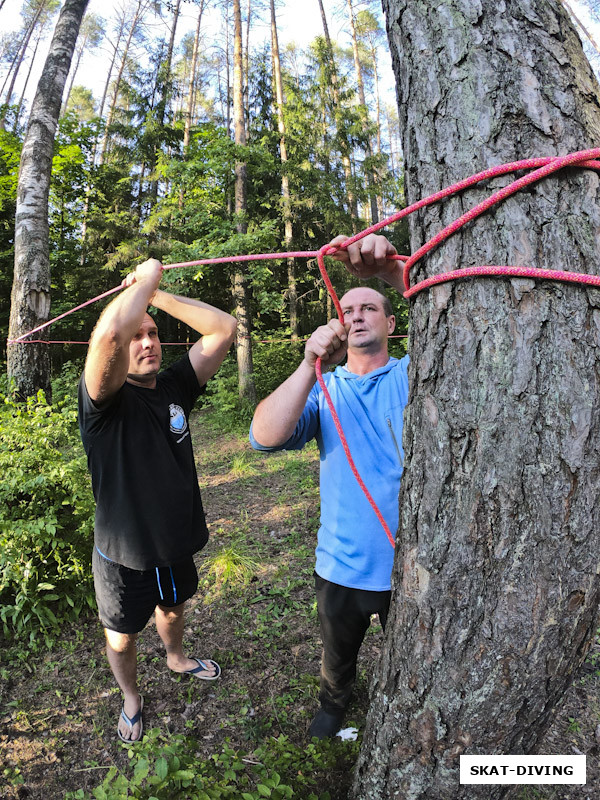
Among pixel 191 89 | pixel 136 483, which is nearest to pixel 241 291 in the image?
Answer: pixel 136 483

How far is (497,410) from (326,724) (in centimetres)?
181

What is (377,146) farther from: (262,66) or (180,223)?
(180,223)

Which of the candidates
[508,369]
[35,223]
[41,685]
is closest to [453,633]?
[508,369]

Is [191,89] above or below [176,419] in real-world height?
above

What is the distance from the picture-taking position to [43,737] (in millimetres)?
2109

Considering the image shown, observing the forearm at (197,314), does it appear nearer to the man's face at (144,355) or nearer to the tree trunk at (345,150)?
the man's face at (144,355)

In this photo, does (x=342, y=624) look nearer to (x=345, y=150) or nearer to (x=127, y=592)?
(x=127, y=592)

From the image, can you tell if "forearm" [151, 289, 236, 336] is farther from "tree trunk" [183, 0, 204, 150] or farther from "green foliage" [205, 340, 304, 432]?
"tree trunk" [183, 0, 204, 150]

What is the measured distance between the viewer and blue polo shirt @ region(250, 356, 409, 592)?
1719mm

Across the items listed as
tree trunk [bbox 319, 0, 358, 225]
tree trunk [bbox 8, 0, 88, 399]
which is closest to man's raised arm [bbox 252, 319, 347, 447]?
tree trunk [bbox 8, 0, 88, 399]

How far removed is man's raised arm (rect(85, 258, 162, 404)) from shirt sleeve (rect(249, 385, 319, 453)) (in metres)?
0.57

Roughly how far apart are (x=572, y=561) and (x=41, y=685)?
280cm

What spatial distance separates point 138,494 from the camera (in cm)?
194

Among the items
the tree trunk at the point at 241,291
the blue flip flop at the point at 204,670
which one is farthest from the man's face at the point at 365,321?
the tree trunk at the point at 241,291
